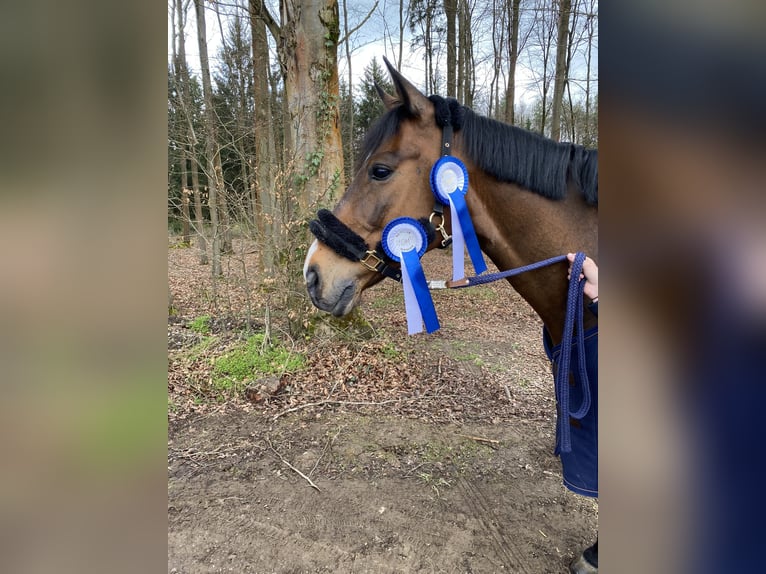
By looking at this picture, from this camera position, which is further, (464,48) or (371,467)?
(464,48)

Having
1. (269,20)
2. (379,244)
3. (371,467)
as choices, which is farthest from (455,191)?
(269,20)

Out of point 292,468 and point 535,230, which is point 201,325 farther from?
point 535,230

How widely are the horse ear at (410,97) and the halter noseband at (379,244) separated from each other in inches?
2.2

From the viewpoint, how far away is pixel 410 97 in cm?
194

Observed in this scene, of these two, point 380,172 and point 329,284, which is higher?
point 380,172

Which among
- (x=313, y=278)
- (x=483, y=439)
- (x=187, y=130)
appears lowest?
(x=483, y=439)

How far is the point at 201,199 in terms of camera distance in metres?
5.66

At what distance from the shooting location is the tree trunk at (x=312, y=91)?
18.3 ft

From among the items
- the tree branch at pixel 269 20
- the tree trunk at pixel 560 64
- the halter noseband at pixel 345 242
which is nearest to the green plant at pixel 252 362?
the halter noseband at pixel 345 242

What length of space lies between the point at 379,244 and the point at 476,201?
502mm

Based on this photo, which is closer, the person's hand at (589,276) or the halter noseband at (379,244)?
the person's hand at (589,276)

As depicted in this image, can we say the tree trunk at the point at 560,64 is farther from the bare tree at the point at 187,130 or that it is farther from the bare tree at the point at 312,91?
the bare tree at the point at 187,130

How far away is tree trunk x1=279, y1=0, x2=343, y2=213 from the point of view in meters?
5.57
